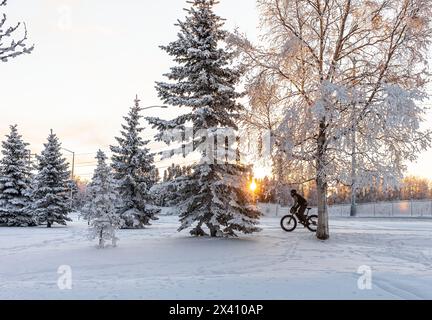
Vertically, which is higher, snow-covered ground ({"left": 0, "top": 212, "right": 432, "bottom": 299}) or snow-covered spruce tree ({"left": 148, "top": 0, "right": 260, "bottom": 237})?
snow-covered spruce tree ({"left": 148, "top": 0, "right": 260, "bottom": 237})

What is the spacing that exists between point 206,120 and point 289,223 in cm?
633

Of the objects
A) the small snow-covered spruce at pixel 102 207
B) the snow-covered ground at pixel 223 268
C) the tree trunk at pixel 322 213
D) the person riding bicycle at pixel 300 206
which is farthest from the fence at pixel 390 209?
the small snow-covered spruce at pixel 102 207

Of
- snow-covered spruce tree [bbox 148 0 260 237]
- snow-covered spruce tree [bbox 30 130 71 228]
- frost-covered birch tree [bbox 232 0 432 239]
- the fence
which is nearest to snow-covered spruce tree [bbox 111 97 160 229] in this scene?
snow-covered spruce tree [bbox 30 130 71 228]

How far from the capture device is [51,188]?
84.3 ft

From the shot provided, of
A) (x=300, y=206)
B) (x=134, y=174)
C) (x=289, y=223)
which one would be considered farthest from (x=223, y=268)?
(x=134, y=174)

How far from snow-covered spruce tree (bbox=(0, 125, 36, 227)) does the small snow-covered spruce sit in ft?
47.7

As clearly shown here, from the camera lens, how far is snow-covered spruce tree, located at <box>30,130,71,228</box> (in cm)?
2548

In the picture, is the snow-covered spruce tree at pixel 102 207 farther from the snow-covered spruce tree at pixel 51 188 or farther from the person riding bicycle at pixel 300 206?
the snow-covered spruce tree at pixel 51 188

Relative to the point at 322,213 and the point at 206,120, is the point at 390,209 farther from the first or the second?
the point at 206,120

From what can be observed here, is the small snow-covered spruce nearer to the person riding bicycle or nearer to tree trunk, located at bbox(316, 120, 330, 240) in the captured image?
tree trunk, located at bbox(316, 120, 330, 240)

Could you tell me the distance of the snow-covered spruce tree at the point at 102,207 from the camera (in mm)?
13227

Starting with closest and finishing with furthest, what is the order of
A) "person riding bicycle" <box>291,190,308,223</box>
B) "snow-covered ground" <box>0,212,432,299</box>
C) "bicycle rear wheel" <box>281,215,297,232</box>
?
"snow-covered ground" <box>0,212,432,299</box> < "person riding bicycle" <box>291,190,308,223</box> < "bicycle rear wheel" <box>281,215,297,232</box>

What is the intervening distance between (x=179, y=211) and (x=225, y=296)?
29.2 ft

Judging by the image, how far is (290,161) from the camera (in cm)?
1480
